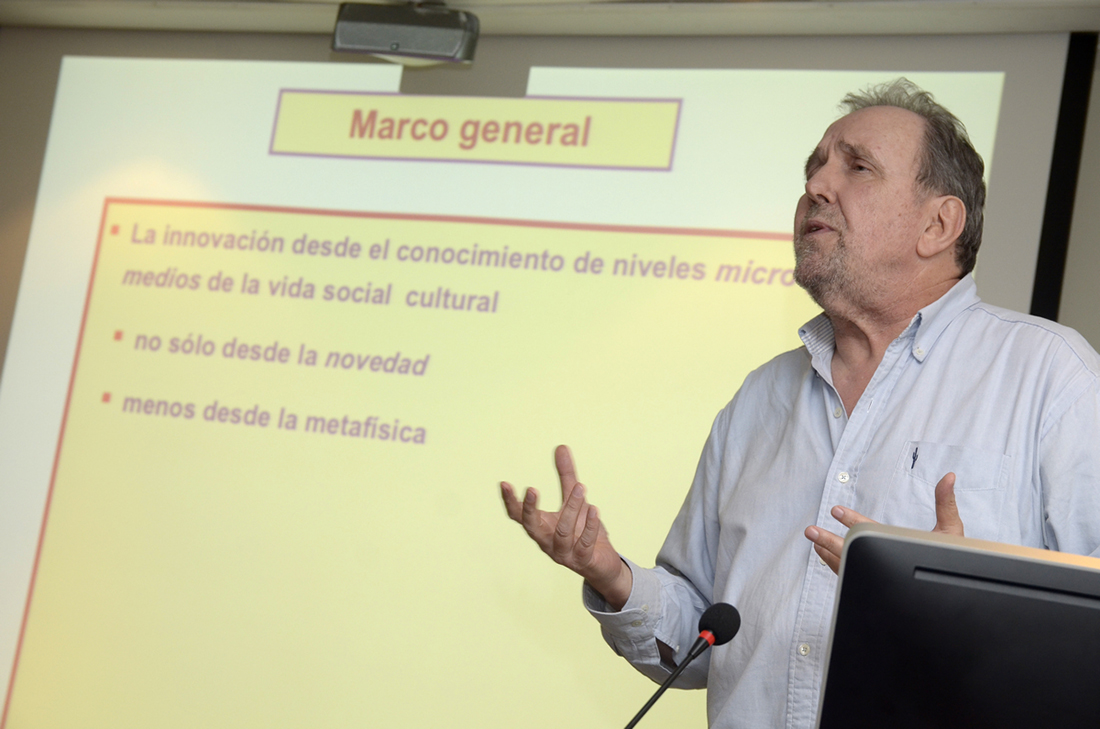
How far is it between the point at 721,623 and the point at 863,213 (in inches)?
31.6

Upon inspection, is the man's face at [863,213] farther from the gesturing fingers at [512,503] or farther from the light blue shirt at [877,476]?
the gesturing fingers at [512,503]

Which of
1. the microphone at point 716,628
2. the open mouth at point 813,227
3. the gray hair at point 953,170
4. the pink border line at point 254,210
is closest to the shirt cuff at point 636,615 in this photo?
the microphone at point 716,628

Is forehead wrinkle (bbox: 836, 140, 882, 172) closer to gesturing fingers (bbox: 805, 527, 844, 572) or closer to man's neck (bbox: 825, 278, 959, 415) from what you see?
man's neck (bbox: 825, 278, 959, 415)

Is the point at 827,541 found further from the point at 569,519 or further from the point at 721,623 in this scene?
the point at 569,519

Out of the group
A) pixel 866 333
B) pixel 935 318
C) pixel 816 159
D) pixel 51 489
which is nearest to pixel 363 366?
pixel 51 489

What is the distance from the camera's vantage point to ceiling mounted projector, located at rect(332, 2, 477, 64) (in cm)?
306

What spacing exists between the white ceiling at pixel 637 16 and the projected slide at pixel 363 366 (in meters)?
0.17

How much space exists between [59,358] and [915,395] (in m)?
3.17

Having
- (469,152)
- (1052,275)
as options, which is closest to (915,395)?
(1052,275)

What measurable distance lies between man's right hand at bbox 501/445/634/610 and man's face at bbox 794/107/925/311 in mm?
543

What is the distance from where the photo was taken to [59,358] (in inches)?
143

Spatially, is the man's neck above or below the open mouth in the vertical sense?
below

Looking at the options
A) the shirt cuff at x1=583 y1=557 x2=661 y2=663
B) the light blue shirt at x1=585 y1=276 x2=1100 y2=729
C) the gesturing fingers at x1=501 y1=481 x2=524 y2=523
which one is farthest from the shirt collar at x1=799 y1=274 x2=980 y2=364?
the gesturing fingers at x1=501 y1=481 x2=524 y2=523

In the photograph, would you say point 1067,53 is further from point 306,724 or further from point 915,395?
point 306,724
